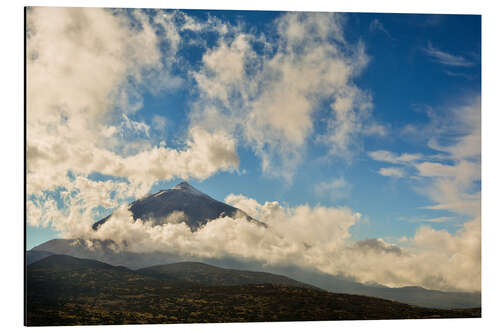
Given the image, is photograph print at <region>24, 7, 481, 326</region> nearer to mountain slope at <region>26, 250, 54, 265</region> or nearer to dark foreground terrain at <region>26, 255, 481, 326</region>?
dark foreground terrain at <region>26, 255, 481, 326</region>

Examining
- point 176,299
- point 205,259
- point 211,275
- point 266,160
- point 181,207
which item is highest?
point 266,160

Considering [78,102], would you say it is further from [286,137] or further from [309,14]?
[309,14]

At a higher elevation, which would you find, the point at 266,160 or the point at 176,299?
the point at 266,160

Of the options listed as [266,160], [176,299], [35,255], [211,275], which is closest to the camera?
[35,255]

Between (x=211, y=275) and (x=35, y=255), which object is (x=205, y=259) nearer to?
(x=211, y=275)

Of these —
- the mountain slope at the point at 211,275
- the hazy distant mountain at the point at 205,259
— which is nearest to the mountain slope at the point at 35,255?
the hazy distant mountain at the point at 205,259

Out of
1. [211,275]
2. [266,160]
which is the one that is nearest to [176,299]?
[211,275]
